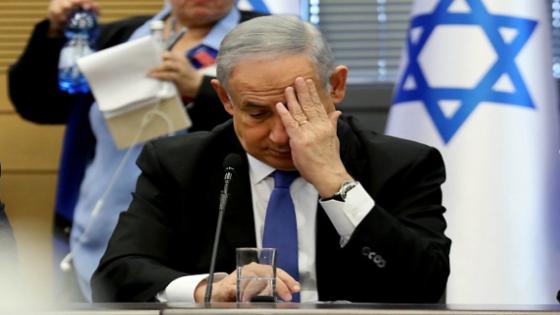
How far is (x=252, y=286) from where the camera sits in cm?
278

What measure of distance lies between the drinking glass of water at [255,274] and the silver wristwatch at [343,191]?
1.01ft

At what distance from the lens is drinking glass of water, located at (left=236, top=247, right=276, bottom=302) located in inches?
109

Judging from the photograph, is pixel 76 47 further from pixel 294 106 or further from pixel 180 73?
pixel 294 106

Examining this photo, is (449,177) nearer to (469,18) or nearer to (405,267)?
(469,18)

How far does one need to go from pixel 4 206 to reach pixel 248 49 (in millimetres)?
696

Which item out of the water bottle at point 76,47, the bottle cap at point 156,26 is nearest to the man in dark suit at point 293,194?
the bottle cap at point 156,26

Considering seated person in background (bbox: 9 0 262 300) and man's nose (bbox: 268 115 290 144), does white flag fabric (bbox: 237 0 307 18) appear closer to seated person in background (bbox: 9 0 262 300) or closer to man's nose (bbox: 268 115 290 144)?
seated person in background (bbox: 9 0 262 300)

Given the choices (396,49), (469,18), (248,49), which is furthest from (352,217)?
(396,49)

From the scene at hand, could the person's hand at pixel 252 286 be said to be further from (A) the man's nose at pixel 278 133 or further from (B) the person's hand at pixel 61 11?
(B) the person's hand at pixel 61 11

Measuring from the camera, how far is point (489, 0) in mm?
4785

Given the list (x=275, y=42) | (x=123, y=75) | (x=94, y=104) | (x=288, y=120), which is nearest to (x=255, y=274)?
(x=288, y=120)

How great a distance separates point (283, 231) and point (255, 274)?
0.40 meters

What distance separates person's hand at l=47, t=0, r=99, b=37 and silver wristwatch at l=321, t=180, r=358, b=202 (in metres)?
1.71

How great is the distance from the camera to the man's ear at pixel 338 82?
3271mm
